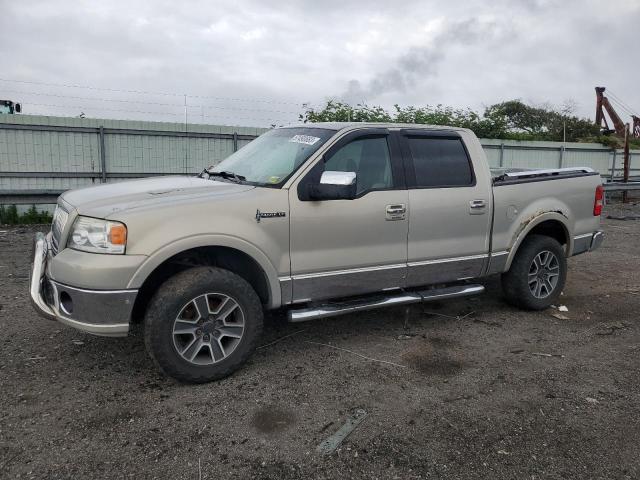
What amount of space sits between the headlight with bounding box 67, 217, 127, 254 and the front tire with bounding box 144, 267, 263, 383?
0.43 m

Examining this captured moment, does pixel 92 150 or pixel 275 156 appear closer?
pixel 275 156

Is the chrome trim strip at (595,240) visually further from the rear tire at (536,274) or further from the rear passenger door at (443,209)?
the rear passenger door at (443,209)

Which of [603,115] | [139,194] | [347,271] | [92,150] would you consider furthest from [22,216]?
[603,115]

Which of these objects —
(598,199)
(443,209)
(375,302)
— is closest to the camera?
(375,302)

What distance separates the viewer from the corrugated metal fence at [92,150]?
35.5 ft

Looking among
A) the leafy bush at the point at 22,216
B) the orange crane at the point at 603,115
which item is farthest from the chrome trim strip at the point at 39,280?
the orange crane at the point at 603,115

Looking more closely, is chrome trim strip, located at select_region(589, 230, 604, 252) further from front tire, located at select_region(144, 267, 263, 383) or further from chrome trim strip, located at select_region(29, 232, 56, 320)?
chrome trim strip, located at select_region(29, 232, 56, 320)

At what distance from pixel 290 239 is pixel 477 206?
1.92 m

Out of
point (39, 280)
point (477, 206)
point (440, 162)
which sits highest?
point (440, 162)

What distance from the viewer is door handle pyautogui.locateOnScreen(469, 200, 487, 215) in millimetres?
4836

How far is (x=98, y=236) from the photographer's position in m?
3.43

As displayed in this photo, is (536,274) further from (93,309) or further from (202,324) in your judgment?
(93,309)

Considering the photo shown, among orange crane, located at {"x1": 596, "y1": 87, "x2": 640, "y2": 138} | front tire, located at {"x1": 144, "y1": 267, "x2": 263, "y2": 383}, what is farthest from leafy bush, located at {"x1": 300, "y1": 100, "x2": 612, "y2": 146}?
front tire, located at {"x1": 144, "y1": 267, "x2": 263, "y2": 383}

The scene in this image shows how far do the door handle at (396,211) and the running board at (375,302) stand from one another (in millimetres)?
680
